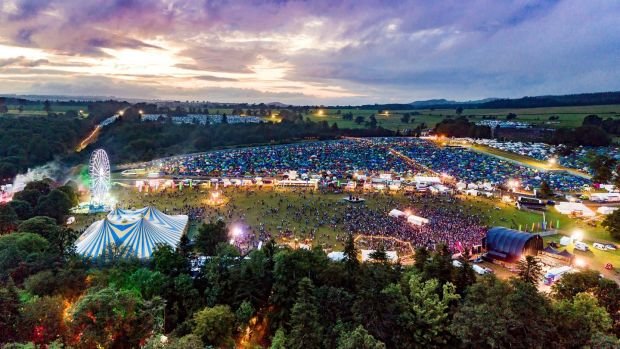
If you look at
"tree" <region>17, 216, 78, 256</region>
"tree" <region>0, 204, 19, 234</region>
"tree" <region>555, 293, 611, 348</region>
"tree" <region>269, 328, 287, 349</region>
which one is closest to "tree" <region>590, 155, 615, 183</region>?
"tree" <region>555, 293, 611, 348</region>

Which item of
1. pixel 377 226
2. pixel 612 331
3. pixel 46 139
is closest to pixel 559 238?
pixel 377 226

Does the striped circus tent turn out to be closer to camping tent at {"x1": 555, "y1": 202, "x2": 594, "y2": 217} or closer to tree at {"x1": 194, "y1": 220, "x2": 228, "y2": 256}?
tree at {"x1": 194, "y1": 220, "x2": 228, "y2": 256}

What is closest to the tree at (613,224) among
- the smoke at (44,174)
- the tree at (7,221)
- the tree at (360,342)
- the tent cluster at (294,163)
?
the tent cluster at (294,163)

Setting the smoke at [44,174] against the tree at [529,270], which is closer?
the tree at [529,270]

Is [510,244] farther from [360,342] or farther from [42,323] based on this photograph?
[42,323]

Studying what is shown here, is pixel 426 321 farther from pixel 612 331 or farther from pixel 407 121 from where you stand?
pixel 407 121

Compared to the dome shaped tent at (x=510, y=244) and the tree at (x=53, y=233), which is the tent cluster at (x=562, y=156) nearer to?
the dome shaped tent at (x=510, y=244)
